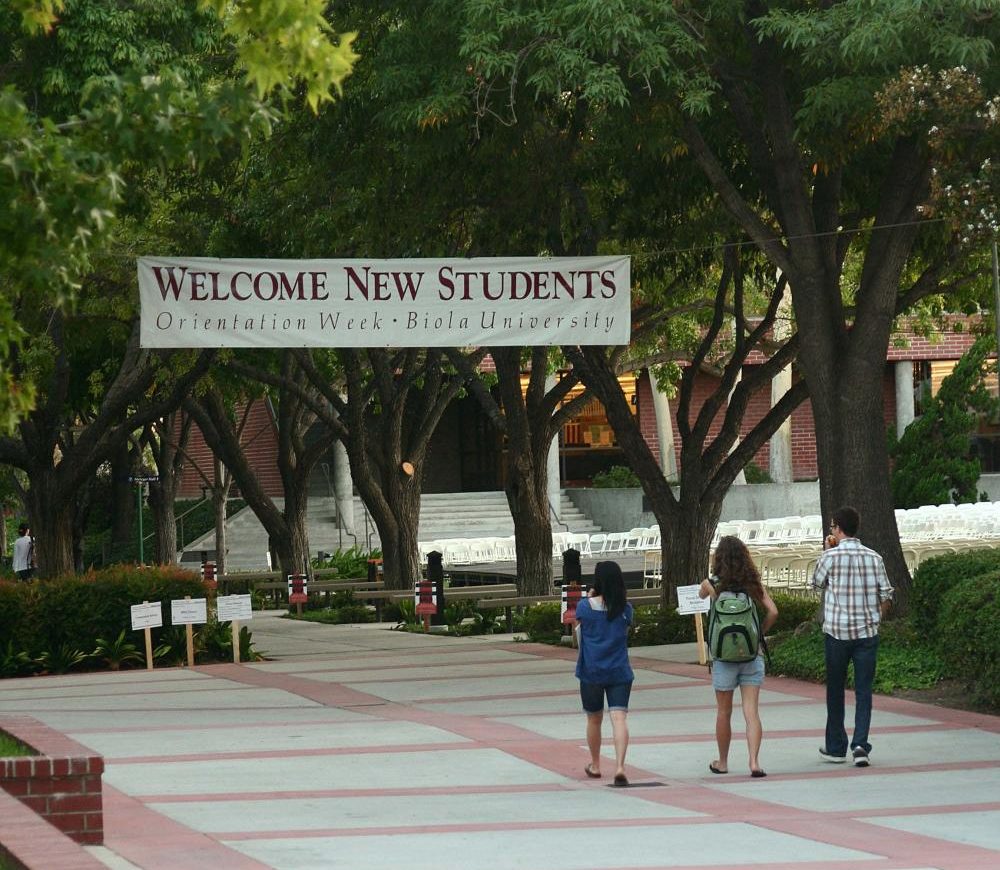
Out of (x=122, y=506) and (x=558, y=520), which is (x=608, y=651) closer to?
(x=558, y=520)

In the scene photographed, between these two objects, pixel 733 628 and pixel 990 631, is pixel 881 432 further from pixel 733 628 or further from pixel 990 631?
pixel 733 628

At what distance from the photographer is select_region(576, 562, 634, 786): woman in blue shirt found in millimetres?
11211

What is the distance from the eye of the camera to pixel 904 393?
165 ft

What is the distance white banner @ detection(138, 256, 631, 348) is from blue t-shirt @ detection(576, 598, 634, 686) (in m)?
6.22

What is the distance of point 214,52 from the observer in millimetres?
18906

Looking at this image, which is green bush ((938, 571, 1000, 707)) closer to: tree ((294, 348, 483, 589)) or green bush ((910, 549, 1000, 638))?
green bush ((910, 549, 1000, 638))

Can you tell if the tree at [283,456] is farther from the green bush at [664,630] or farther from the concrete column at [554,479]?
the concrete column at [554,479]

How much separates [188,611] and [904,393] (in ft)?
112

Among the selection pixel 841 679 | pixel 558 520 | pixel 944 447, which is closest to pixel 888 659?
pixel 841 679

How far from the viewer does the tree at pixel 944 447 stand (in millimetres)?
38250

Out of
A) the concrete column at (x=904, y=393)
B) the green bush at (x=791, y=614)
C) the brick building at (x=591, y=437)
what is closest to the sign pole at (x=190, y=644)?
the green bush at (x=791, y=614)

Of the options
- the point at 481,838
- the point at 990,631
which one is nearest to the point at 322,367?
the point at 990,631

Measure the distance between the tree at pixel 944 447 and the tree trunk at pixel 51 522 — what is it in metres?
21.1

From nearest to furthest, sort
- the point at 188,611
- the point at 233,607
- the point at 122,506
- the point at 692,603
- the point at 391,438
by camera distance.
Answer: the point at 692,603
the point at 233,607
the point at 188,611
the point at 391,438
the point at 122,506
